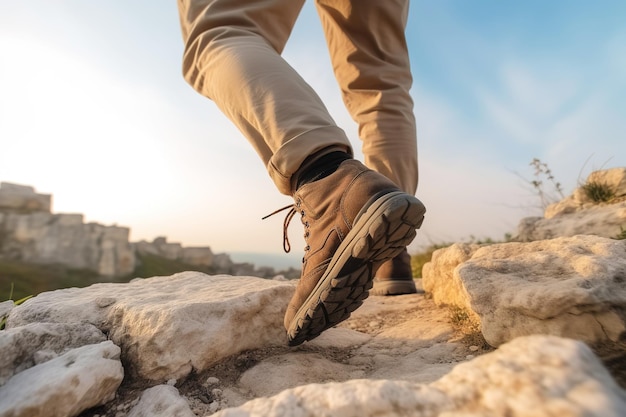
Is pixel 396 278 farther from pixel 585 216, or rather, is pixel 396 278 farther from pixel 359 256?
pixel 585 216

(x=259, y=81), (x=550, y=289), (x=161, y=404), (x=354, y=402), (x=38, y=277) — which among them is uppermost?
(x=38, y=277)

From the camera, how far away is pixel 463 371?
57 centimetres

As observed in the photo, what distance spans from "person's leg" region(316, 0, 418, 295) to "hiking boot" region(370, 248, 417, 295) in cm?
46

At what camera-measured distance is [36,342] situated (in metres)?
1.07

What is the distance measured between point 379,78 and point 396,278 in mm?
1111

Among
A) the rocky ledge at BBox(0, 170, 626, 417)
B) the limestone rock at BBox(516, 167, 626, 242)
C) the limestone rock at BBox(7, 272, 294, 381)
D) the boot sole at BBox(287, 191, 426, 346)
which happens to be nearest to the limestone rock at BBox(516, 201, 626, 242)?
the limestone rock at BBox(516, 167, 626, 242)

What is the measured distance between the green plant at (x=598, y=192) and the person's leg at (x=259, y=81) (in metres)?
4.23

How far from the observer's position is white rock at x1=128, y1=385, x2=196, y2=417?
92 centimetres

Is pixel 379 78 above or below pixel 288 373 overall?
above

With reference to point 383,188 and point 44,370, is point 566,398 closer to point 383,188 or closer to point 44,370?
point 383,188

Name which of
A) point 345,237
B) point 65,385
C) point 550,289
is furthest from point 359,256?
point 65,385

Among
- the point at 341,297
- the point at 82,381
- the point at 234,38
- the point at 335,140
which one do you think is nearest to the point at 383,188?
the point at 335,140

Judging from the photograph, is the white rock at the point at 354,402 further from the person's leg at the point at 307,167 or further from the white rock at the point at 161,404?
the person's leg at the point at 307,167

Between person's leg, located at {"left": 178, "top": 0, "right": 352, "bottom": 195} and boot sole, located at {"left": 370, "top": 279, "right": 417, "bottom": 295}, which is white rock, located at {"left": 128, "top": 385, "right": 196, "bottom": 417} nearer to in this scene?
person's leg, located at {"left": 178, "top": 0, "right": 352, "bottom": 195}
